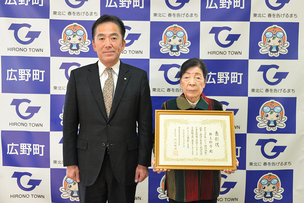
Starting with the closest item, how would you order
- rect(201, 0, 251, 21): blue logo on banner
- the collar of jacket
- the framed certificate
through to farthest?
1. the framed certificate
2. the collar of jacket
3. rect(201, 0, 251, 21): blue logo on banner

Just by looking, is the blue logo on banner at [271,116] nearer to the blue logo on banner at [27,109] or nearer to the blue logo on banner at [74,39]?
the blue logo on banner at [74,39]

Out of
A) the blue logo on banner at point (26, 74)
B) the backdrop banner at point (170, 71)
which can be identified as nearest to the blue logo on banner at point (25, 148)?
the backdrop banner at point (170, 71)

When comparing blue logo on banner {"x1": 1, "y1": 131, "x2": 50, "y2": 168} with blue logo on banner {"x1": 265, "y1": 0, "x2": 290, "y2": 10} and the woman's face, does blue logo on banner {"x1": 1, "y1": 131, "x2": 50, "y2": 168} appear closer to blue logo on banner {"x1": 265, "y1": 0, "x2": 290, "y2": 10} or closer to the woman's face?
the woman's face

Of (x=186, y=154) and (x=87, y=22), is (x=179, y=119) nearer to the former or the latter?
(x=186, y=154)

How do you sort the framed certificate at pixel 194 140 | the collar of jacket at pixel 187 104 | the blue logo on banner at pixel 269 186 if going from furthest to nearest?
the blue logo on banner at pixel 269 186, the collar of jacket at pixel 187 104, the framed certificate at pixel 194 140

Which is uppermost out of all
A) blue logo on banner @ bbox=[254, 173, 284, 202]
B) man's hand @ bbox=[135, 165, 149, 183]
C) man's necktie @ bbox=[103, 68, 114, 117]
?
man's necktie @ bbox=[103, 68, 114, 117]

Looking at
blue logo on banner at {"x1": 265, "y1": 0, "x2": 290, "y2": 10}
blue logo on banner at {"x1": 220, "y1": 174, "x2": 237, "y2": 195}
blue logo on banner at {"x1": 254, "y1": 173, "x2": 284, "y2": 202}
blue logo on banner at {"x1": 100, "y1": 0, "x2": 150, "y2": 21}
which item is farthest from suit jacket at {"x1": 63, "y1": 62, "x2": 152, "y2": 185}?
blue logo on banner at {"x1": 265, "y1": 0, "x2": 290, "y2": 10}

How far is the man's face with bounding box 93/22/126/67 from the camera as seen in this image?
5.17ft

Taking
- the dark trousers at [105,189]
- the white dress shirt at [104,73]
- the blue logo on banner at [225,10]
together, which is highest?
the blue logo on banner at [225,10]

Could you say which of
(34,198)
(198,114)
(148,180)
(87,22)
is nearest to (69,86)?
(198,114)

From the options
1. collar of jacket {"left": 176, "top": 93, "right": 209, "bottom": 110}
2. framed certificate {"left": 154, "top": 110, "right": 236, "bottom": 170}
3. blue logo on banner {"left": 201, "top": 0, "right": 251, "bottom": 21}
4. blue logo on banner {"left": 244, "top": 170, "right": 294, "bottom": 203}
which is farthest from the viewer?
blue logo on banner {"left": 244, "top": 170, "right": 294, "bottom": 203}

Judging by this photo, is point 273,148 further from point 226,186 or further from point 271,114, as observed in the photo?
point 226,186

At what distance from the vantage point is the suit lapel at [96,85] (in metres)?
1.54

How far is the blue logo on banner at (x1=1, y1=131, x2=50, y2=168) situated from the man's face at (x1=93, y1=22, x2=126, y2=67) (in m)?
1.28
